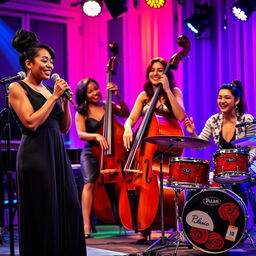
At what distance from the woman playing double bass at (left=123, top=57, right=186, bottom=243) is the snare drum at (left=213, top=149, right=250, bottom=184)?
813 mm

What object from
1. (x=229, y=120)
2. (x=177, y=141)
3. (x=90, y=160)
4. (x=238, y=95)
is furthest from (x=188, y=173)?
(x=90, y=160)

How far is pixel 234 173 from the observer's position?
4.14 metres

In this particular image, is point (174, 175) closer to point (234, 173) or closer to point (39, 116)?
point (234, 173)

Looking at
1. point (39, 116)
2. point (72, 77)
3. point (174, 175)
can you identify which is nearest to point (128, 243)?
point (174, 175)

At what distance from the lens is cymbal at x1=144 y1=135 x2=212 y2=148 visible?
404 cm

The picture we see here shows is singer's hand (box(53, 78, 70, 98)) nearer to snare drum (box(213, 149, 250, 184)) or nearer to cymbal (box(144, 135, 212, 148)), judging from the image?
cymbal (box(144, 135, 212, 148))

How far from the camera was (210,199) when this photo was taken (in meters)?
4.30

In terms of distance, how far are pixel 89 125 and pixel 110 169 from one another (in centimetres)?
68

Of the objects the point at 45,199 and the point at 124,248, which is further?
the point at 124,248

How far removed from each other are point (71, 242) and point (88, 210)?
238 centimetres

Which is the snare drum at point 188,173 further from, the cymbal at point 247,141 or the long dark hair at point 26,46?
the long dark hair at point 26,46

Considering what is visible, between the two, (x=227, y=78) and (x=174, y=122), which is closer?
(x=174, y=122)

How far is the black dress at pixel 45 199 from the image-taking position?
3.15 meters

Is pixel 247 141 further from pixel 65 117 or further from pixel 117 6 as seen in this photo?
pixel 117 6
